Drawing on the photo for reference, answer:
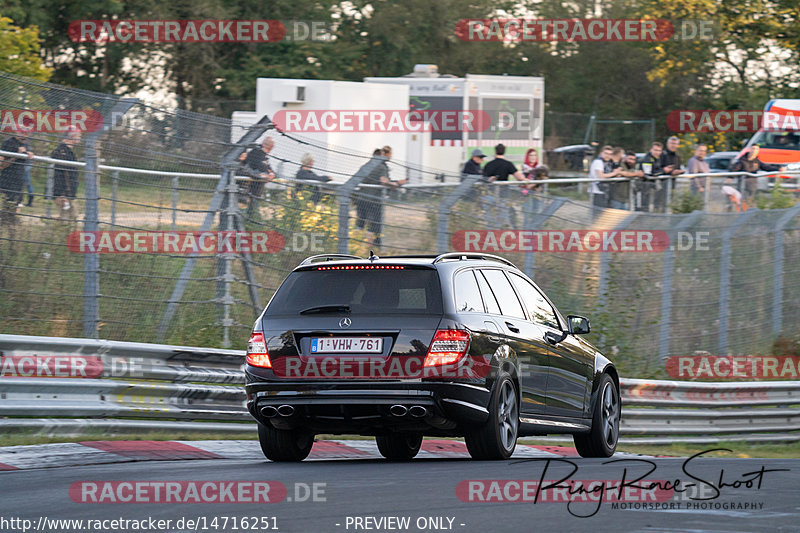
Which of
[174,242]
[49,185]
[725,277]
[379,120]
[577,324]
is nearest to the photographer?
[577,324]

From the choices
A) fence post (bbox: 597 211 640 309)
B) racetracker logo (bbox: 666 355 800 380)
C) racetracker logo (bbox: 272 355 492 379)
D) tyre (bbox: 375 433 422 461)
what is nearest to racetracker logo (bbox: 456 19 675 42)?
racetracker logo (bbox: 666 355 800 380)

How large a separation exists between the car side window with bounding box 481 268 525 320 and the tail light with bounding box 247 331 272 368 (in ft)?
5.92

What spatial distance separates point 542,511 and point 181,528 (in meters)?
1.90

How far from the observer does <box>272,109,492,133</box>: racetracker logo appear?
30.5 metres

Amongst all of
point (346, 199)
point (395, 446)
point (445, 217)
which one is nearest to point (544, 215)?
point (445, 217)

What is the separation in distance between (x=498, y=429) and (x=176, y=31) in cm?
3903

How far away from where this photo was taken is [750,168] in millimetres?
28406

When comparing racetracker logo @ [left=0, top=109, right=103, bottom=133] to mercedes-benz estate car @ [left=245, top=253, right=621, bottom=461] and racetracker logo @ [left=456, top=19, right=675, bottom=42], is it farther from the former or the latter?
racetracker logo @ [left=456, top=19, right=675, bottom=42]

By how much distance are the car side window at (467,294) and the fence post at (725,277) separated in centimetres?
906

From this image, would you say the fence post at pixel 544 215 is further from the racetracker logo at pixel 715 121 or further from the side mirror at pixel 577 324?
the racetracker logo at pixel 715 121

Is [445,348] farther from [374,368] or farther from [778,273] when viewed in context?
[778,273]

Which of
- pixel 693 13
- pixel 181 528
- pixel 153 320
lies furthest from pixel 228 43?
pixel 181 528

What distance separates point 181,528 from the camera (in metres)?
6.68

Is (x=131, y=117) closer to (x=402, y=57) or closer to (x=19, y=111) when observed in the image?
(x=19, y=111)
